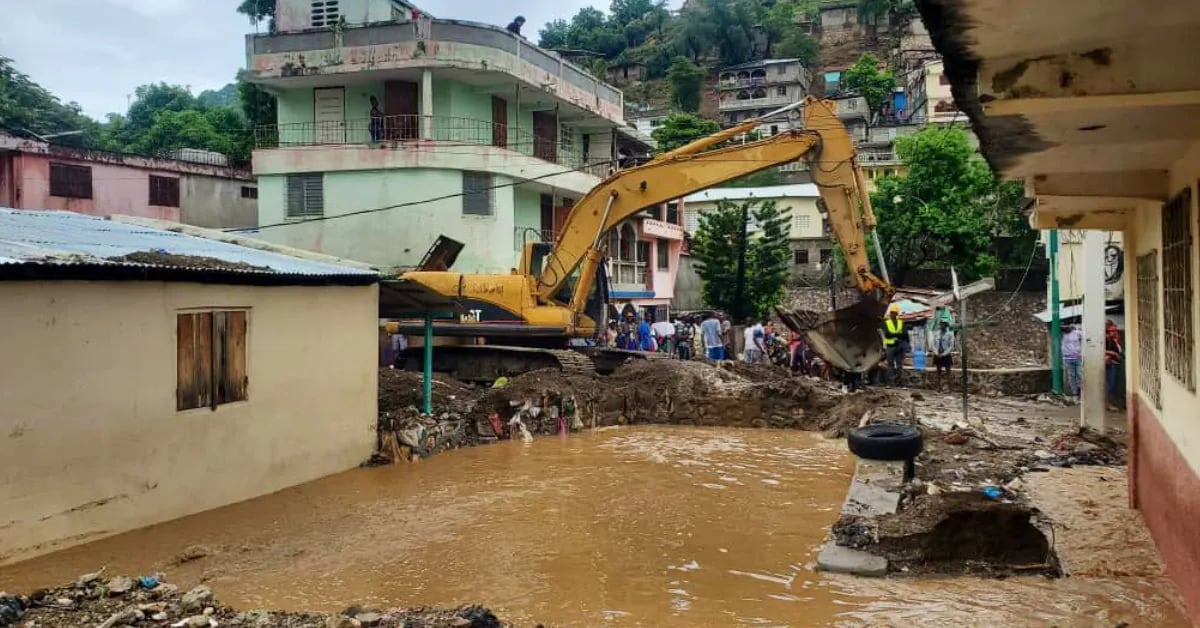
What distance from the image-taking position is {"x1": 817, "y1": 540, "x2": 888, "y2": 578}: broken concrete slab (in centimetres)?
672

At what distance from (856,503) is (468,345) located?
10.9 m

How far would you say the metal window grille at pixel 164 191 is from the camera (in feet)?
82.8

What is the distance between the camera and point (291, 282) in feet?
33.6

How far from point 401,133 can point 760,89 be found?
143ft

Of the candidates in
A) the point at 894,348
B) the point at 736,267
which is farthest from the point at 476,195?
the point at 894,348

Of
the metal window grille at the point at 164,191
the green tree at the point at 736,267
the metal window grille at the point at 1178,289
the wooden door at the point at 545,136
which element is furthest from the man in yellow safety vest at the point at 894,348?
the metal window grille at the point at 164,191

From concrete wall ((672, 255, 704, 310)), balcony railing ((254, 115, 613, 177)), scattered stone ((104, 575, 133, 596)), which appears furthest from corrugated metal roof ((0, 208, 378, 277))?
concrete wall ((672, 255, 704, 310))

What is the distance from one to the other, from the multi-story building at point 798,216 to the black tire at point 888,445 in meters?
24.4

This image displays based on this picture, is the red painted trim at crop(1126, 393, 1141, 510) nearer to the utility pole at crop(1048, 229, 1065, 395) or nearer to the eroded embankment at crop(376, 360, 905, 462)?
the eroded embankment at crop(376, 360, 905, 462)

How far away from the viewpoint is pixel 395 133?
22.9m

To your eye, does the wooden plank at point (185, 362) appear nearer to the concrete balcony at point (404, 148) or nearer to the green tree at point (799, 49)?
the concrete balcony at point (404, 148)

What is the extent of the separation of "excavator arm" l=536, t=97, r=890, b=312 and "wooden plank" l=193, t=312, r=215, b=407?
25.4 feet

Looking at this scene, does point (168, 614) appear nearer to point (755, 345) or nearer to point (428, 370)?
point (428, 370)

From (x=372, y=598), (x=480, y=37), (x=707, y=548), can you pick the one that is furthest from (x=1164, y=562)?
(x=480, y=37)
